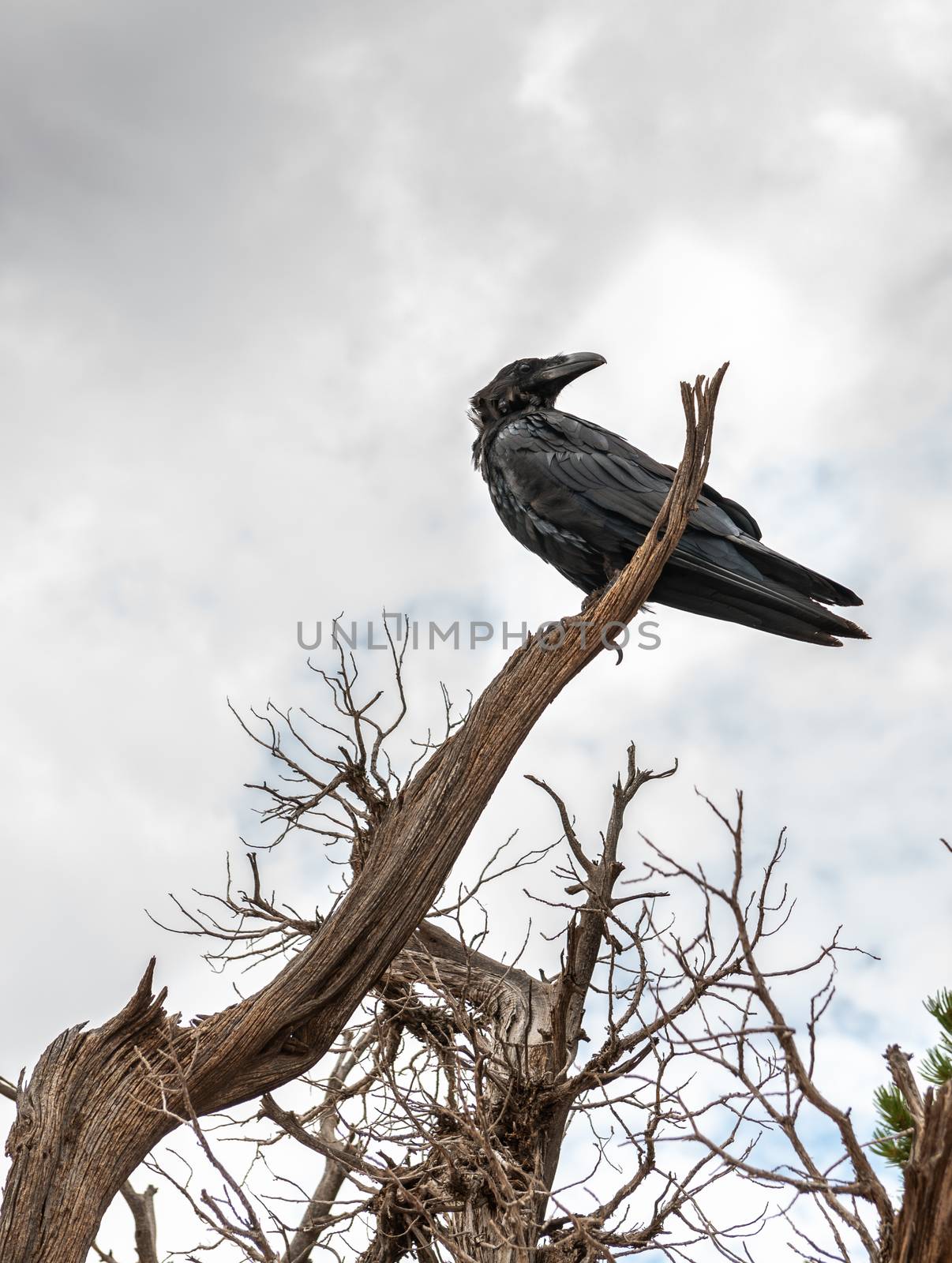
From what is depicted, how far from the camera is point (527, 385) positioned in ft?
19.9

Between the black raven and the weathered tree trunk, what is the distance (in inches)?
Result: 119

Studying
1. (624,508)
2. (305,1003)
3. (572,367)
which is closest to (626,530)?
(624,508)

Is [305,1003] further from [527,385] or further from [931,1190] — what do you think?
[527,385]

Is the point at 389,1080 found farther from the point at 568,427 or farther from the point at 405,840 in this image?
the point at 568,427

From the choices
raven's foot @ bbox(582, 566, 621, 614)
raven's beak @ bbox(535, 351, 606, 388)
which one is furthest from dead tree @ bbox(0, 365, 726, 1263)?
raven's beak @ bbox(535, 351, 606, 388)

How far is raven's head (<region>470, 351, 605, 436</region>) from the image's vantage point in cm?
600

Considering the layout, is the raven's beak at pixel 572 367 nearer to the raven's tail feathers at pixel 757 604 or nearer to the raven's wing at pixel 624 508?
the raven's wing at pixel 624 508

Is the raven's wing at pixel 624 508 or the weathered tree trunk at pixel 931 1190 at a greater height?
the raven's wing at pixel 624 508

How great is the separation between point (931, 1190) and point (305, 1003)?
223cm

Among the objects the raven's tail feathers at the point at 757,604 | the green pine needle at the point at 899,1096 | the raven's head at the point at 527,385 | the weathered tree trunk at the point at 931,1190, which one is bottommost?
the weathered tree trunk at the point at 931,1190

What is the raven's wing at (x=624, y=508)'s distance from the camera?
5043 mm

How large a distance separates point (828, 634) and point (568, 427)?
65.1 inches

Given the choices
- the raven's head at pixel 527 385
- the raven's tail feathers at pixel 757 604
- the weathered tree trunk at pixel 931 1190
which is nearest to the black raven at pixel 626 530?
the raven's tail feathers at pixel 757 604

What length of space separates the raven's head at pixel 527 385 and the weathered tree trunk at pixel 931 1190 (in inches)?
174
